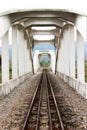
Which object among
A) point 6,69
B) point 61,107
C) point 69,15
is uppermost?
point 69,15

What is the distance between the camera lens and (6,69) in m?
24.5

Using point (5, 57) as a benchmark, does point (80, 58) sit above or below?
below

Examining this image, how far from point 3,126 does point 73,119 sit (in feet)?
9.07

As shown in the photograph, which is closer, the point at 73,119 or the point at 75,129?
the point at 75,129

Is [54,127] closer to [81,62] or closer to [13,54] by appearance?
[81,62]

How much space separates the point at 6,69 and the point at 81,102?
29.7 ft

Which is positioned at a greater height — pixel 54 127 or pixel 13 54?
pixel 13 54

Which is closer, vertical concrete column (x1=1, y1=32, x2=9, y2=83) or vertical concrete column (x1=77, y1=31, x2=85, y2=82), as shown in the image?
vertical concrete column (x1=1, y1=32, x2=9, y2=83)

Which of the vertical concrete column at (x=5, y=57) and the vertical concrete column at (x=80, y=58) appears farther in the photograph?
the vertical concrete column at (x=80, y=58)

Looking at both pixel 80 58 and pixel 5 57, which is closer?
pixel 5 57

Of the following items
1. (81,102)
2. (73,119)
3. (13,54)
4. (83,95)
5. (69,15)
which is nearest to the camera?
(73,119)

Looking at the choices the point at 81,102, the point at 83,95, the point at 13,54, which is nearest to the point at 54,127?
the point at 81,102

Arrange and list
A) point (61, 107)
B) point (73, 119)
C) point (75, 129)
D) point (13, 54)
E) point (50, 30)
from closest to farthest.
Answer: point (75, 129), point (73, 119), point (61, 107), point (13, 54), point (50, 30)

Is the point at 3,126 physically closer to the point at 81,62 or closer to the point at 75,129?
the point at 75,129
